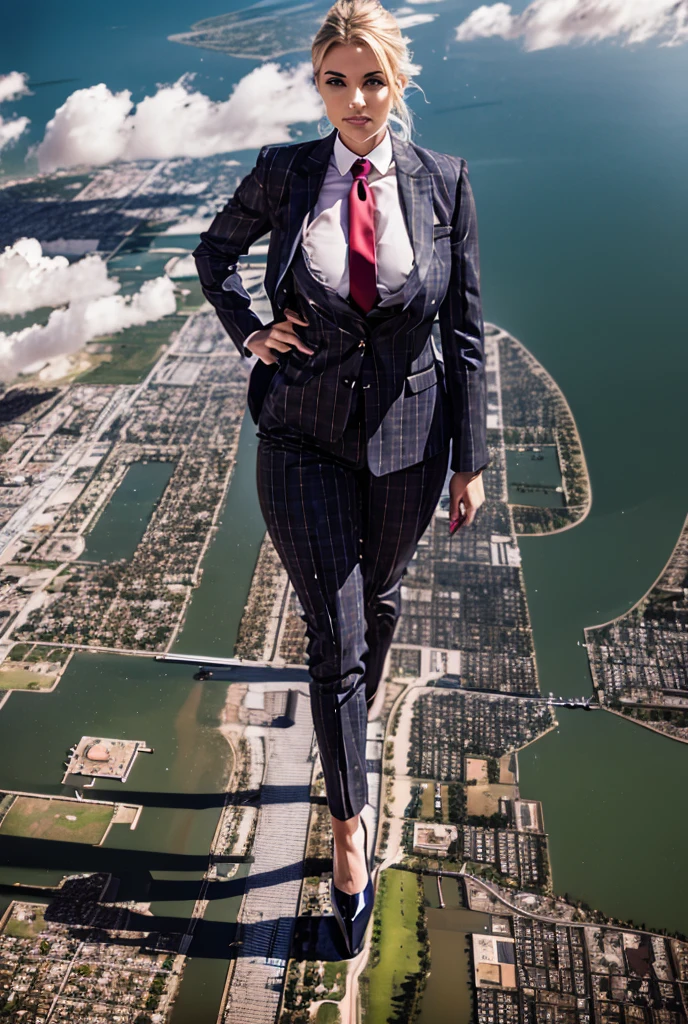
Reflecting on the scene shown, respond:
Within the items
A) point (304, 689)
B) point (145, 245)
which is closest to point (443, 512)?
point (304, 689)

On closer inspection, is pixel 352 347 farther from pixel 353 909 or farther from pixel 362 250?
pixel 353 909

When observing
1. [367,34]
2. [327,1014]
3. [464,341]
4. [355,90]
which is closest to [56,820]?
Result: [327,1014]

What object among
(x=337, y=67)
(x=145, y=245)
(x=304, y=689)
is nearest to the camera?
(x=337, y=67)

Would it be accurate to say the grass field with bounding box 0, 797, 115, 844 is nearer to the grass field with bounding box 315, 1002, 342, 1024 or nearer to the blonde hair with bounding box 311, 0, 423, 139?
the grass field with bounding box 315, 1002, 342, 1024

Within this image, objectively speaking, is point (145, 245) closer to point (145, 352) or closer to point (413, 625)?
point (145, 352)

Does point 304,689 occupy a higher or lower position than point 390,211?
higher

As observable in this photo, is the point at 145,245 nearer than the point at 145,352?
No

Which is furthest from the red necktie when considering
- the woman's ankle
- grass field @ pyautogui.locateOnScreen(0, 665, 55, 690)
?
grass field @ pyautogui.locateOnScreen(0, 665, 55, 690)
